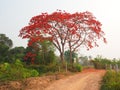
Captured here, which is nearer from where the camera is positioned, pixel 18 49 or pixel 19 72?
pixel 19 72

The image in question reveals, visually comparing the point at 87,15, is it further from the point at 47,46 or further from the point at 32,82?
the point at 32,82

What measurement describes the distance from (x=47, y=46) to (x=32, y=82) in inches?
766

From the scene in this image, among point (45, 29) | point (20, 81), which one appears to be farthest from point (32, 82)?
point (45, 29)

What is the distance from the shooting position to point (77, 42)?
3278 centimetres

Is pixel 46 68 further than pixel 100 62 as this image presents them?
No

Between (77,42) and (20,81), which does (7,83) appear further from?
(77,42)

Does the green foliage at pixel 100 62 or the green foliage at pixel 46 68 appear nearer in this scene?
the green foliage at pixel 46 68

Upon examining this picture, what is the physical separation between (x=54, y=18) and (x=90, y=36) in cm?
494

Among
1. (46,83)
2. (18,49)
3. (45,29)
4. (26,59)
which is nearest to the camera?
(46,83)

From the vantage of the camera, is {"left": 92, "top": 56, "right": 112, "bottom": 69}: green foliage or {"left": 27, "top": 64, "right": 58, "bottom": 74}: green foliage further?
{"left": 92, "top": 56, "right": 112, "bottom": 69}: green foliage

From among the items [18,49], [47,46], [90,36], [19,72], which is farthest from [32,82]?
[18,49]

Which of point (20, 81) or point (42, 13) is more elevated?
point (42, 13)

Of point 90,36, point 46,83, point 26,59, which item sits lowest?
point 46,83

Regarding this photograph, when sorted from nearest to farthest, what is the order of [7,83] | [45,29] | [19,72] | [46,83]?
1. [7,83]
2. [46,83]
3. [19,72]
4. [45,29]
